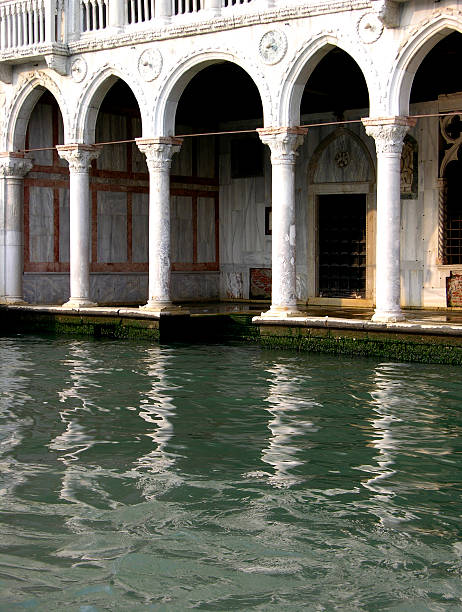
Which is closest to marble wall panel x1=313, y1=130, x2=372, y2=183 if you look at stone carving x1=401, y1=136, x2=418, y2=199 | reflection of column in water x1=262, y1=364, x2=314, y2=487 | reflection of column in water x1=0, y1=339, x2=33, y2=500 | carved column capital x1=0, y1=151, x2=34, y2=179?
stone carving x1=401, y1=136, x2=418, y2=199

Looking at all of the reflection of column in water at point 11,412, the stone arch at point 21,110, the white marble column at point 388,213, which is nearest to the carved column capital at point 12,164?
the stone arch at point 21,110

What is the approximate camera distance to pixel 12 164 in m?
18.0

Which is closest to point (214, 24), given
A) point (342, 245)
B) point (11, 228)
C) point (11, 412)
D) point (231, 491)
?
point (342, 245)

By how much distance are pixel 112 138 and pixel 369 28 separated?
709 centimetres

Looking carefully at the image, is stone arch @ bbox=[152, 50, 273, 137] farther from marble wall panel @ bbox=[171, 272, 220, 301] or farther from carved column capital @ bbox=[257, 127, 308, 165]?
marble wall panel @ bbox=[171, 272, 220, 301]

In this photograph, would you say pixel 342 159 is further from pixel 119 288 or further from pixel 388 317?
pixel 388 317

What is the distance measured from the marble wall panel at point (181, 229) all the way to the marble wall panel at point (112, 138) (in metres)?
1.26

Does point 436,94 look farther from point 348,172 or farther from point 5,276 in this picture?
point 5,276

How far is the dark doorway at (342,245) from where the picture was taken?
1838cm

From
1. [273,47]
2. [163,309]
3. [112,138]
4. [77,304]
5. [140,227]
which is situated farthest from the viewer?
[140,227]

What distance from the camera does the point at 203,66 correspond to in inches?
618

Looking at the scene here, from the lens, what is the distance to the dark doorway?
18375mm

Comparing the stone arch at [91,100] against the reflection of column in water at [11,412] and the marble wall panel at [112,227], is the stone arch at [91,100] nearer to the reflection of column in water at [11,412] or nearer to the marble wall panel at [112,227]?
the marble wall panel at [112,227]

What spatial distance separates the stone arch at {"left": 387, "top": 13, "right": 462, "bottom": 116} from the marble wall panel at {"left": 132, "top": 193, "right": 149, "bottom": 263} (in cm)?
750
